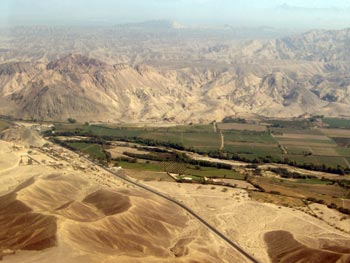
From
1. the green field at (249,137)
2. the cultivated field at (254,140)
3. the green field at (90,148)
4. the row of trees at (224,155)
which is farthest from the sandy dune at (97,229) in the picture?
the green field at (249,137)

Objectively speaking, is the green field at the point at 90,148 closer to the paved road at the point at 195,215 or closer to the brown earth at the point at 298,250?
the paved road at the point at 195,215

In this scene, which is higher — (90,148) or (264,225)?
(264,225)

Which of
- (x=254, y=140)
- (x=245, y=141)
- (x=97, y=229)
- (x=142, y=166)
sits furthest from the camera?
(x=254, y=140)

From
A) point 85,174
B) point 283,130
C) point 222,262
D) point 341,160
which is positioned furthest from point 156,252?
point 283,130

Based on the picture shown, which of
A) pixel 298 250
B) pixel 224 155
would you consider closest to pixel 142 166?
pixel 224 155

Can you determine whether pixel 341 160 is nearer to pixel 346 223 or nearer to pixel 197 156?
pixel 197 156

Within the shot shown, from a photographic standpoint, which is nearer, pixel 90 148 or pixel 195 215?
pixel 195 215

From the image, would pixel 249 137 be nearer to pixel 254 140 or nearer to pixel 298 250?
pixel 254 140

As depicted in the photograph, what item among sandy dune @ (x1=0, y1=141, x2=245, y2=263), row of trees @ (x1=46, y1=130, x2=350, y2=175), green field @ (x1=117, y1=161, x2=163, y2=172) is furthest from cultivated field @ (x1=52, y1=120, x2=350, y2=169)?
sandy dune @ (x1=0, y1=141, x2=245, y2=263)

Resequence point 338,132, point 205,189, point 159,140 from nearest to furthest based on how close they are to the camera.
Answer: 1. point 205,189
2. point 159,140
3. point 338,132

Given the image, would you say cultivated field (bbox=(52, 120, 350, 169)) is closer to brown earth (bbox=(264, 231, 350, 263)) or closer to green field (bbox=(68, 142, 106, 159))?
green field (bbox=(68, 142, 106, 159))

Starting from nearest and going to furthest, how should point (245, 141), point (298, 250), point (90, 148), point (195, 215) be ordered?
point (298, 250)
point (195, 215)
point (90, 148)
point (245, 141)
